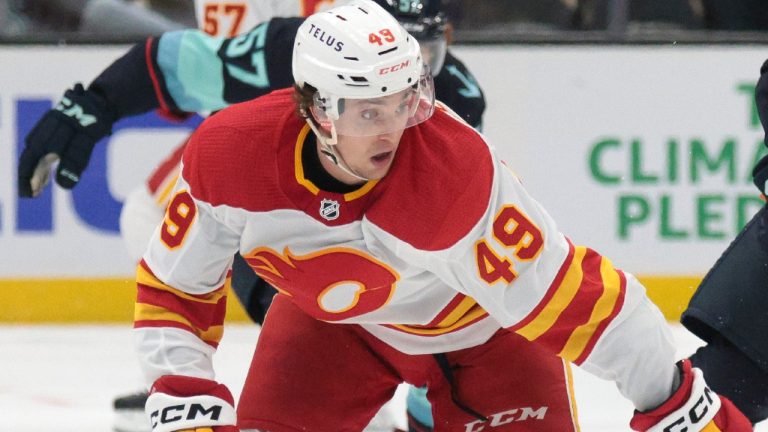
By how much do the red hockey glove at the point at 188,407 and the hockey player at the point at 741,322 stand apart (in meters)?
1.03

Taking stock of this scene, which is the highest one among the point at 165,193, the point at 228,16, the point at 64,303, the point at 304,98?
the point at 304,98

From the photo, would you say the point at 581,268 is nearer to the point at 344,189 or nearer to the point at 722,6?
the point at 344,189

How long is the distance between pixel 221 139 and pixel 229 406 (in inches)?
16.2

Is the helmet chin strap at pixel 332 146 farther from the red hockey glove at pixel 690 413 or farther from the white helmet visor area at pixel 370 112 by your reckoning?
the red hockey glove at pixel 690 413

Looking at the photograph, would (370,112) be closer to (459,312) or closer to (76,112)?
(459,312)

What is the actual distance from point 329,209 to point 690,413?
0.61m

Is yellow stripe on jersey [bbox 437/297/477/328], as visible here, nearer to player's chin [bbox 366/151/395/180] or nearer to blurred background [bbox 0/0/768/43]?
player's chin [bbox 366/151/395/180]

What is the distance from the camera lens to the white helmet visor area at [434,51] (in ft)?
10.2

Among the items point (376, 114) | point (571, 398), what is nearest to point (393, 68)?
point (376, 114)

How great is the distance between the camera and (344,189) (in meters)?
2.23

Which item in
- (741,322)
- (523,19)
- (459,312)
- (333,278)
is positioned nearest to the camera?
(333,278)

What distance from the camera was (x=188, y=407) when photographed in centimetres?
224

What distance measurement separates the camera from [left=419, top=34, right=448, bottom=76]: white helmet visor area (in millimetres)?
3102

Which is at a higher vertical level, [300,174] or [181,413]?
[300,174]
